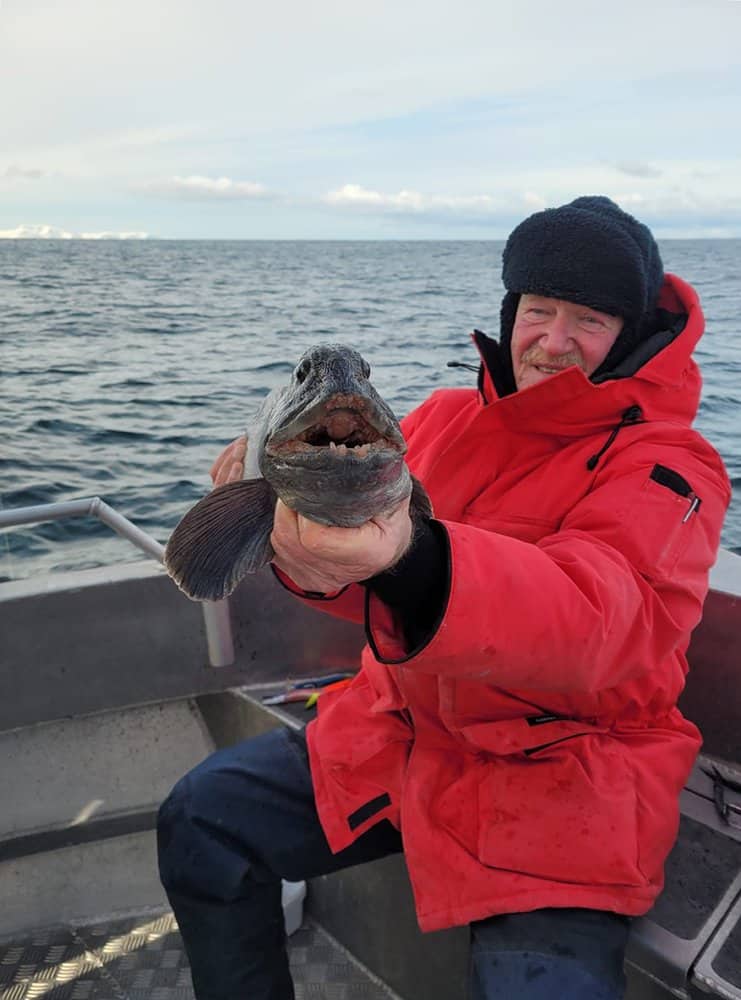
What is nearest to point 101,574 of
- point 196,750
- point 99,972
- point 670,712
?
point 196,750

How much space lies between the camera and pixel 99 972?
325 cm

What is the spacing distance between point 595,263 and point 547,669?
150 cm

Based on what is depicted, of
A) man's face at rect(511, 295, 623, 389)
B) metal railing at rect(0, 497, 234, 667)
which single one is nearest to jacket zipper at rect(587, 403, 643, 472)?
man's face at rect(511, 295, 623, 389)

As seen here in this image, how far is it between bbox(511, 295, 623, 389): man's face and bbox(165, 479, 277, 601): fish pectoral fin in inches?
51.2

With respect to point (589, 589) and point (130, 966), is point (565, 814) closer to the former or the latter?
point (589, 589)

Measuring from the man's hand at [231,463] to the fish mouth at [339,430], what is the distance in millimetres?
831

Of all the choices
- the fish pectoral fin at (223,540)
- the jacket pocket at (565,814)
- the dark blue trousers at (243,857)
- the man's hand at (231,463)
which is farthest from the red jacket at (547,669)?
the man's hand at (231,463)

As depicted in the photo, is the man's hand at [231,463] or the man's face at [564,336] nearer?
the man's hand at [231,463]

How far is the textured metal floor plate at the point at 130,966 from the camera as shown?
3.17 m

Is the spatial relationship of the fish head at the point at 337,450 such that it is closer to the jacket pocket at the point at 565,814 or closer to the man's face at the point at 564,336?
the jacket pocket at the point at 565,814

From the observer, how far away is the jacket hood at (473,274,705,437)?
8.18ft

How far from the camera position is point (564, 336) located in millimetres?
2809

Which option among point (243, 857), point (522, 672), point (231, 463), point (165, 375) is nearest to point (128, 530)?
point (231, 463)

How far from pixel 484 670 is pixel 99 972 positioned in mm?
2450
